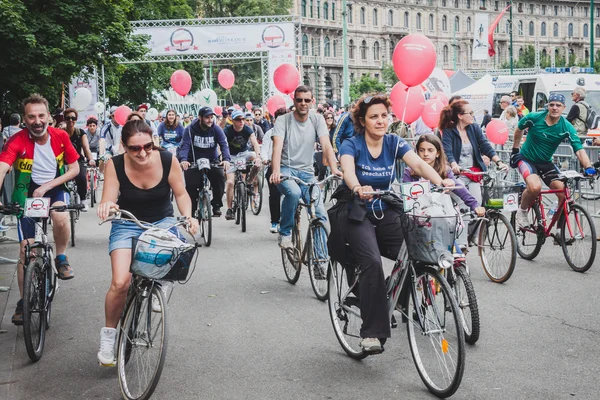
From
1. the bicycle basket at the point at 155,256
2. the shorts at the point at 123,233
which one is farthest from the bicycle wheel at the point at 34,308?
the bicycle basket at the point at 155,256

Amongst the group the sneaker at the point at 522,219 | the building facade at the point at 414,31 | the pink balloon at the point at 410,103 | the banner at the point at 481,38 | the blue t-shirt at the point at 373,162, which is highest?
the building facade at the point at 414,31

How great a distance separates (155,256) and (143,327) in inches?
19.5

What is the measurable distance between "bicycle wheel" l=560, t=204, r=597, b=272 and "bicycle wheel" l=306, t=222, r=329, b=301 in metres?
2.85

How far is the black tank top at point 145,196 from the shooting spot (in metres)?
5.46

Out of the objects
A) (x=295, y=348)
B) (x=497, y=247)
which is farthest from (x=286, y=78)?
(x=295, y=348)

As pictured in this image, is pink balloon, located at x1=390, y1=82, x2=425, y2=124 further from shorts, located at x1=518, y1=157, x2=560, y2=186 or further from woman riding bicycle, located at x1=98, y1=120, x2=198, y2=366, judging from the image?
woman riding bicycle, located at x1=98, y1=120, x2=198, y2=366

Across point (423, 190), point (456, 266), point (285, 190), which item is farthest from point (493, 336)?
point (285, 190)

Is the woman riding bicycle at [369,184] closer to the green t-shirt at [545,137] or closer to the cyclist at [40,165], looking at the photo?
the cyclist at [40,165]

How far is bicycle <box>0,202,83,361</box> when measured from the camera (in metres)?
5.92

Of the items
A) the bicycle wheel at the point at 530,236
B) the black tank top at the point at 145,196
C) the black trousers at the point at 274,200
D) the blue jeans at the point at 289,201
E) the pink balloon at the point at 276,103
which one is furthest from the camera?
the pink balloon at the point at 276,103

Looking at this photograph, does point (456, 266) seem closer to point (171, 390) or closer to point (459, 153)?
point (171, 390)

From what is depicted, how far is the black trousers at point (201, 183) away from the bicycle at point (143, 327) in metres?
6.57

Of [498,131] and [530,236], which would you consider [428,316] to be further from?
[498,131]

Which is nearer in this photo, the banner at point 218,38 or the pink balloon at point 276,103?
the pink balloon at point 276,103
